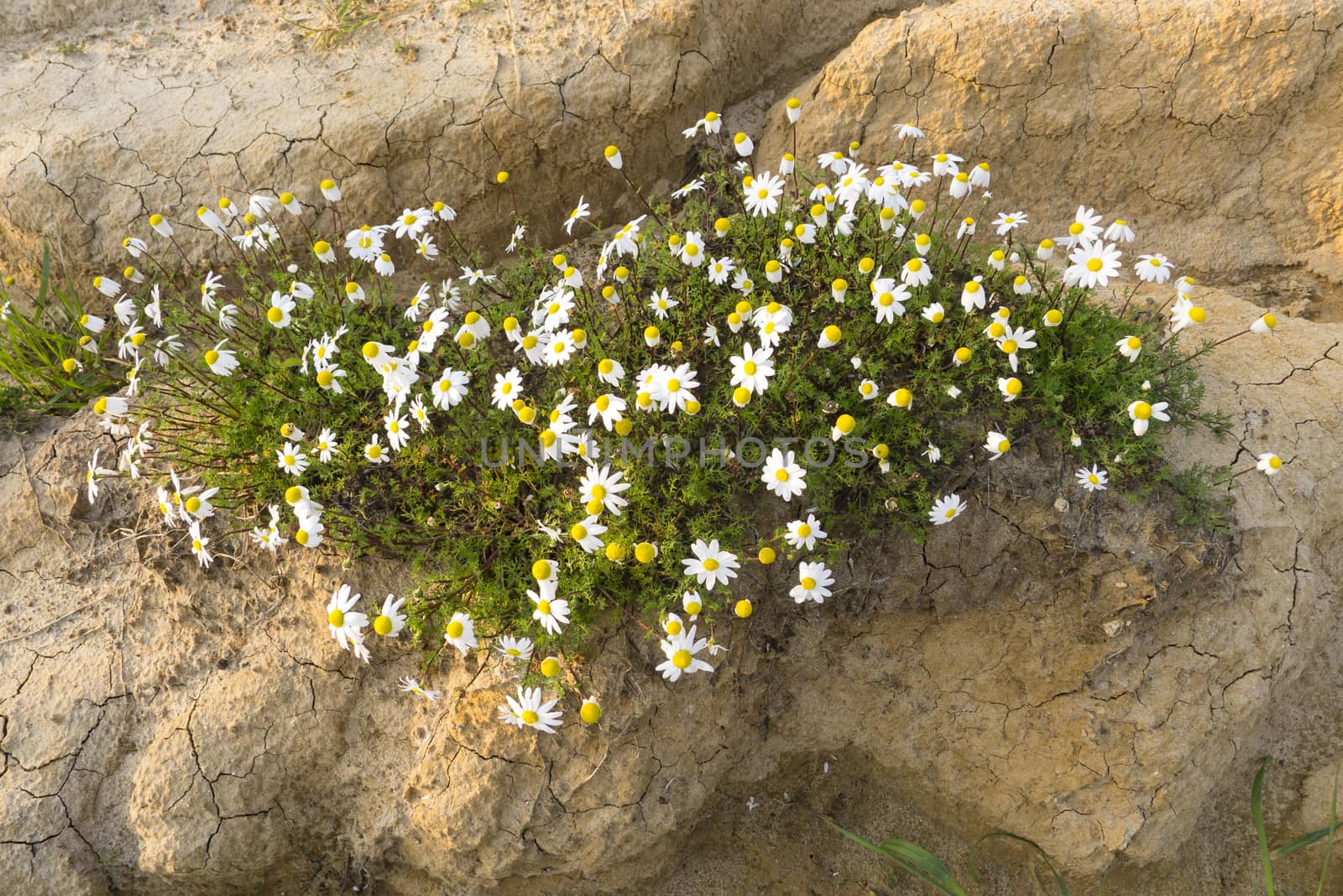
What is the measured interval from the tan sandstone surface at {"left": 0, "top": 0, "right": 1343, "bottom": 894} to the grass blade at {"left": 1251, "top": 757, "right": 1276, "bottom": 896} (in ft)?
0.34

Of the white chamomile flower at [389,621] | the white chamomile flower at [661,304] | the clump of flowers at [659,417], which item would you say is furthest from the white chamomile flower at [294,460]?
the white chamomile flower at [661,304]

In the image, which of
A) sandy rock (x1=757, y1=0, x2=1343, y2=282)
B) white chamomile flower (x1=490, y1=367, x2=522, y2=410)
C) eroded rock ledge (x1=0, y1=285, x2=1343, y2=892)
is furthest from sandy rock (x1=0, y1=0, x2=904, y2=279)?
eroded rock ledge (x1=0, y1=285, x2=1343, y2=892)

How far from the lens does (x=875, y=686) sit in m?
3.69

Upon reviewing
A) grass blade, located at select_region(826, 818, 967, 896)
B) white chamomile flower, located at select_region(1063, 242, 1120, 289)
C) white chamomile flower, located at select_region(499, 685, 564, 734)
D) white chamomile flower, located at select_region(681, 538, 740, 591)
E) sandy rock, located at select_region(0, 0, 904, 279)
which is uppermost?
sandy rock, located at select_region(0, 0, 904, 279)

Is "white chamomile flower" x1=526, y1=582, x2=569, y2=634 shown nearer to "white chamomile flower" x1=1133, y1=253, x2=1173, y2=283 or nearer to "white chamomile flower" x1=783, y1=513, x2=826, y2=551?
"white chamomile flower" x1=783, y1=513, x2=826, y2=551

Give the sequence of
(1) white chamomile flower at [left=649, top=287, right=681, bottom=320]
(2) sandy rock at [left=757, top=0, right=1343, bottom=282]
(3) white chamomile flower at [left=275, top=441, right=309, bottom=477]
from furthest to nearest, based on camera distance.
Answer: (2) sandy rock at [left=757, top=0, right=1343, bottom=282]
(1) white chamomile flower at [left=649, top=287, right=681, bottom=320]
(3) white chamomile flower at [left=275, top=441, right=309, bottom=477]

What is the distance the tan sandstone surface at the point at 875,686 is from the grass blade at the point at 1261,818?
0.10m

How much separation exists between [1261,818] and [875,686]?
1.63 m

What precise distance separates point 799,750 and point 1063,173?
3.69 m

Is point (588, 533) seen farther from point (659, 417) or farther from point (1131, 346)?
point (1131, 346)

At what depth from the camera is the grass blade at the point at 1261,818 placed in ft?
10.1

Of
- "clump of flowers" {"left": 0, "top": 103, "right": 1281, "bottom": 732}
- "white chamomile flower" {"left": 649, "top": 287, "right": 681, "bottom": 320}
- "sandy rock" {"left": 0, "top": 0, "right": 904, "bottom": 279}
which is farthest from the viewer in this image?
"sandy rock" {"left": 0, "top": 0, "right": 904, "bottom": 279}

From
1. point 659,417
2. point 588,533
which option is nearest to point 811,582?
point 588,533

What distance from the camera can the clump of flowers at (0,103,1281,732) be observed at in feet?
10.3
